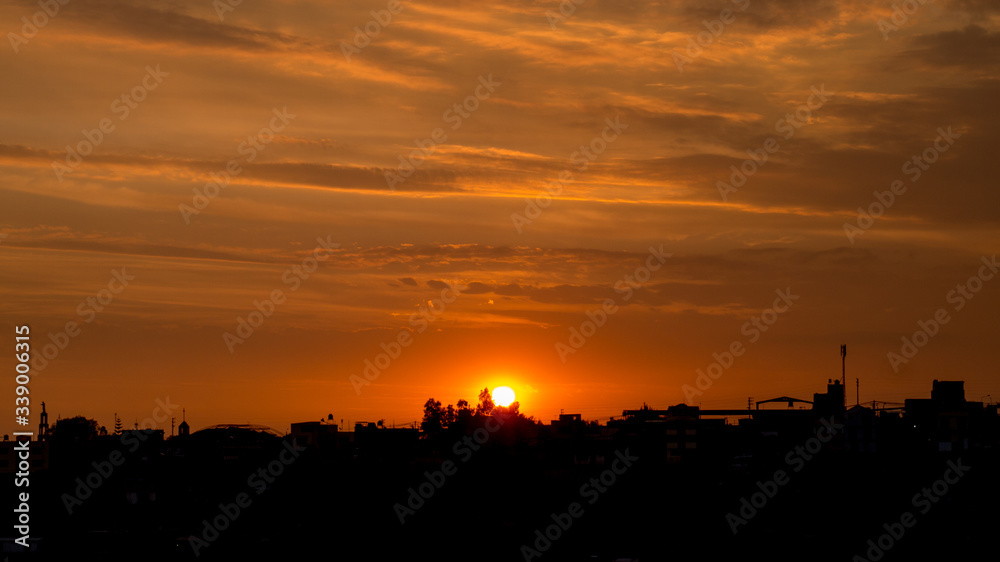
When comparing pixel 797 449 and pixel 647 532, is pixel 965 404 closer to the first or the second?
pixel 797 449

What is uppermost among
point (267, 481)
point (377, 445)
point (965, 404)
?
point (965, 404)

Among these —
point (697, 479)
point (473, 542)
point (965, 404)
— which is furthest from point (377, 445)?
point (965, 404)

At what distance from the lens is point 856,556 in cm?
7431

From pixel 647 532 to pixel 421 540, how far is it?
1628 centimetres
